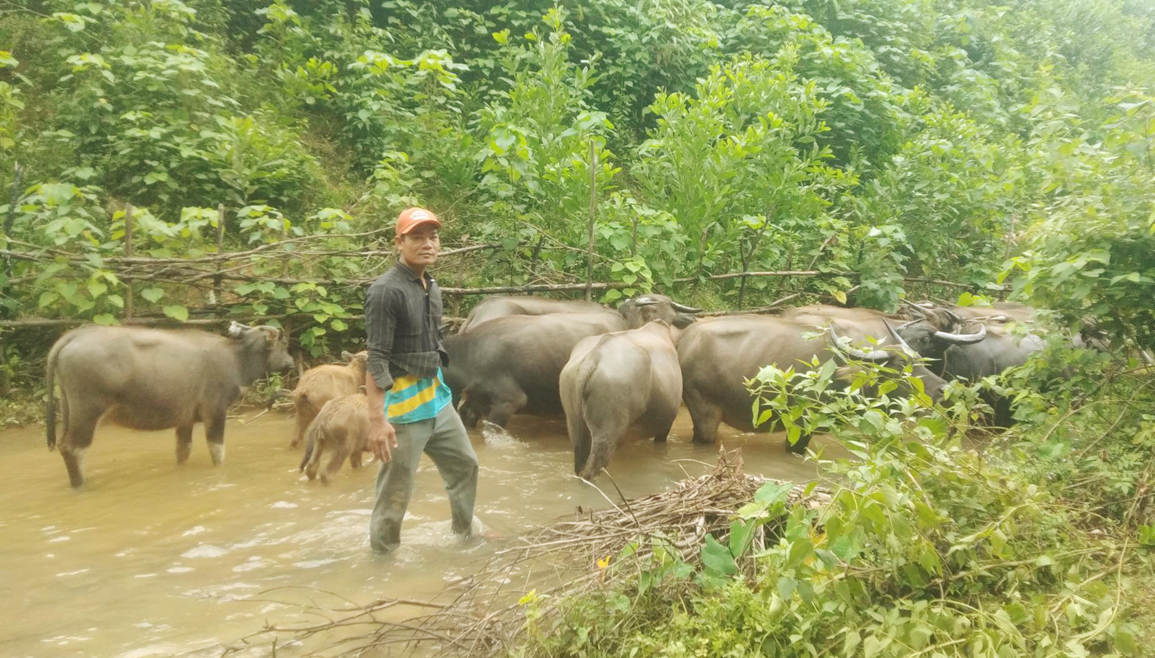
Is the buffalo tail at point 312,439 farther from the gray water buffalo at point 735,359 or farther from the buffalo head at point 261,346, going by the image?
the gray water buffalo at point 735,359

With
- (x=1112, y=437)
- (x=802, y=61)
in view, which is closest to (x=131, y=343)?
(x=1112, y=437)

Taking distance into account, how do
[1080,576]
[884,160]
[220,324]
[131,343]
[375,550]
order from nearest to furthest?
[1080,576] → [375,550] → [131,343] → [220,324] → [884,160]

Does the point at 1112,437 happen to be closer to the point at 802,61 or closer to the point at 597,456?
the point at 597,456

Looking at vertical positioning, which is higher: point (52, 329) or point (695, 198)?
point (695, 198)

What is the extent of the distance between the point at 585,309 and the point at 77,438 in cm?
496

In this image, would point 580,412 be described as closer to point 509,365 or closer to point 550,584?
point 509,365

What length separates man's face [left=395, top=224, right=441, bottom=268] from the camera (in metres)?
4.37

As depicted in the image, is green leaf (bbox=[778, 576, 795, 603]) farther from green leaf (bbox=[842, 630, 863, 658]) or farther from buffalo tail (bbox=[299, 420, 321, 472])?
buffalo tail (bbox=[299, 420, 321, 472])

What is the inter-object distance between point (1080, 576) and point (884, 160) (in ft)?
39.9

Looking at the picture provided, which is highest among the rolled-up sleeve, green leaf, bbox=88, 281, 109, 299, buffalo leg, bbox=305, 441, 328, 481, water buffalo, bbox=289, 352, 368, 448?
the rolled-up sleeve

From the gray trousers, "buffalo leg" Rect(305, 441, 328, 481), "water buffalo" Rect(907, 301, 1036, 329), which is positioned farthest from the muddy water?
"water buffalo" Rect(907, 301, 1036, 329)

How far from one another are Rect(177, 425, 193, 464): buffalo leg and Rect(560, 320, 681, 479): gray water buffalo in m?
3.32

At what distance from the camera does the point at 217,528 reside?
5188 mm

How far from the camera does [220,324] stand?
819 centimetres
